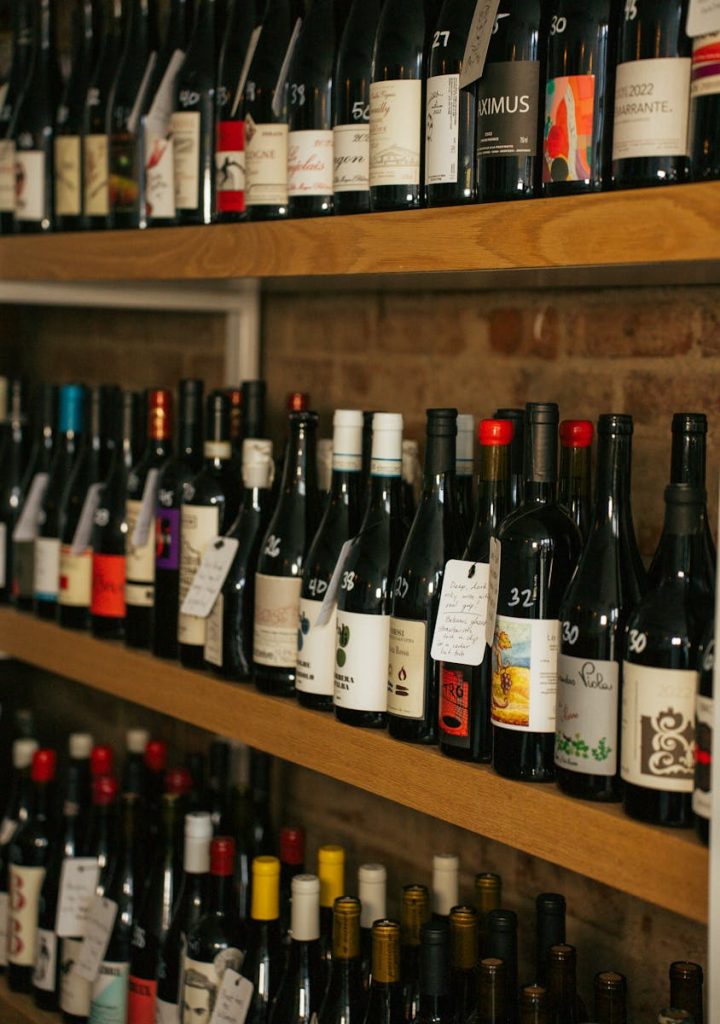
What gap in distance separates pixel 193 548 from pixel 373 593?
0.97 feet

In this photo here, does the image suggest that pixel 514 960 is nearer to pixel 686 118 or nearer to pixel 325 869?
pixel 325 869

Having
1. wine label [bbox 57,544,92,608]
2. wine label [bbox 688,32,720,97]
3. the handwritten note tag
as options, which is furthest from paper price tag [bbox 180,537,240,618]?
wine label [bbox 688,32,720,97]

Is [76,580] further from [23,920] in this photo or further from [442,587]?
[442,587]

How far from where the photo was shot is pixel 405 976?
137 cm

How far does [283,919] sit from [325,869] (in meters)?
0.18

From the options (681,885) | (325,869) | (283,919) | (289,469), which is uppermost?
(289,469)

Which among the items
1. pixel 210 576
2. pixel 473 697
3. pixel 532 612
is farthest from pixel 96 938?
pixel 532 612

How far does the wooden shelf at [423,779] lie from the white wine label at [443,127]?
52 centimetres

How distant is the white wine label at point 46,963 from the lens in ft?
5.74

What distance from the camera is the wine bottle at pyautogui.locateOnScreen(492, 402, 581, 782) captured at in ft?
3.41

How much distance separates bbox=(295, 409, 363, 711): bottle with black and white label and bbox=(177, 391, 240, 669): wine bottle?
0.14 metres

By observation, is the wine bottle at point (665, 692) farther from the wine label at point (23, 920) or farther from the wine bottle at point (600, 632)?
the wine label at point (23, 920)

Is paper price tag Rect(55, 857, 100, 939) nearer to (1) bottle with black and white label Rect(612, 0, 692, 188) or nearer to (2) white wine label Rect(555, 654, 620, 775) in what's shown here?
(2) white wine label Rect(555, 654, 620, 775)

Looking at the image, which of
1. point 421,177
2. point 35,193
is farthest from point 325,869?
point 35,193
